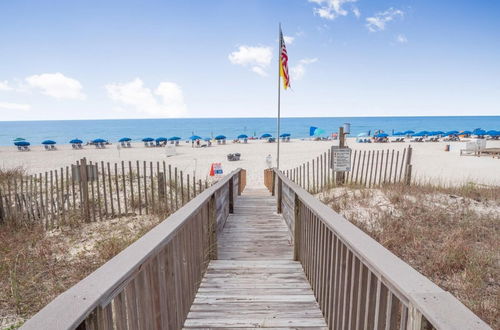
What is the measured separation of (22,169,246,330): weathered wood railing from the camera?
1.11 m

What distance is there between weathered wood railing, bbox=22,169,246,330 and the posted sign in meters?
7.10

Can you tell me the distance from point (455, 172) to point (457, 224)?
44.2ft

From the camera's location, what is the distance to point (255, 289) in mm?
3479

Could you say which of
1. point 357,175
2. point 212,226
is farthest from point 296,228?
point 357,175

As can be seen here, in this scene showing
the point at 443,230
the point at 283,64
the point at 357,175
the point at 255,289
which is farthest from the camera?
the point at 283,64

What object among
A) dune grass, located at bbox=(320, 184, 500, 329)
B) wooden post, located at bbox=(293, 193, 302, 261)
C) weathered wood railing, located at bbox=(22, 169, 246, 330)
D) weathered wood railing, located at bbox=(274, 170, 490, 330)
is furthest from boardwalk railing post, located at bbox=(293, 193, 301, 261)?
dune grass, located at bbox=(320, 184, 500, 329)

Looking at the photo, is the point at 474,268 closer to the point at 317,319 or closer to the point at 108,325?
the point at 317,319

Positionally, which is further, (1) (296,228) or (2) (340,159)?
(2) (340,159)

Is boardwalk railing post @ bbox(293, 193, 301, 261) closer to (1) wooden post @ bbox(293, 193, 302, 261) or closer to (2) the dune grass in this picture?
(1) wooden post @ bbox(293, 193, 302, 261)

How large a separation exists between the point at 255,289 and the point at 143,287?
6.57 ft

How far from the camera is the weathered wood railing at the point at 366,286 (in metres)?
1.12

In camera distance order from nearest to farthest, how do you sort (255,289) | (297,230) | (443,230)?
(255,289)
(297,230)
(443,230)

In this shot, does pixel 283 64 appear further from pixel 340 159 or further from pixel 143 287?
pixel 143 287

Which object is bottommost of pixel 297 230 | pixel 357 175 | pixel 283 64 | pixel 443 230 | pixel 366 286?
pixel 443 230
